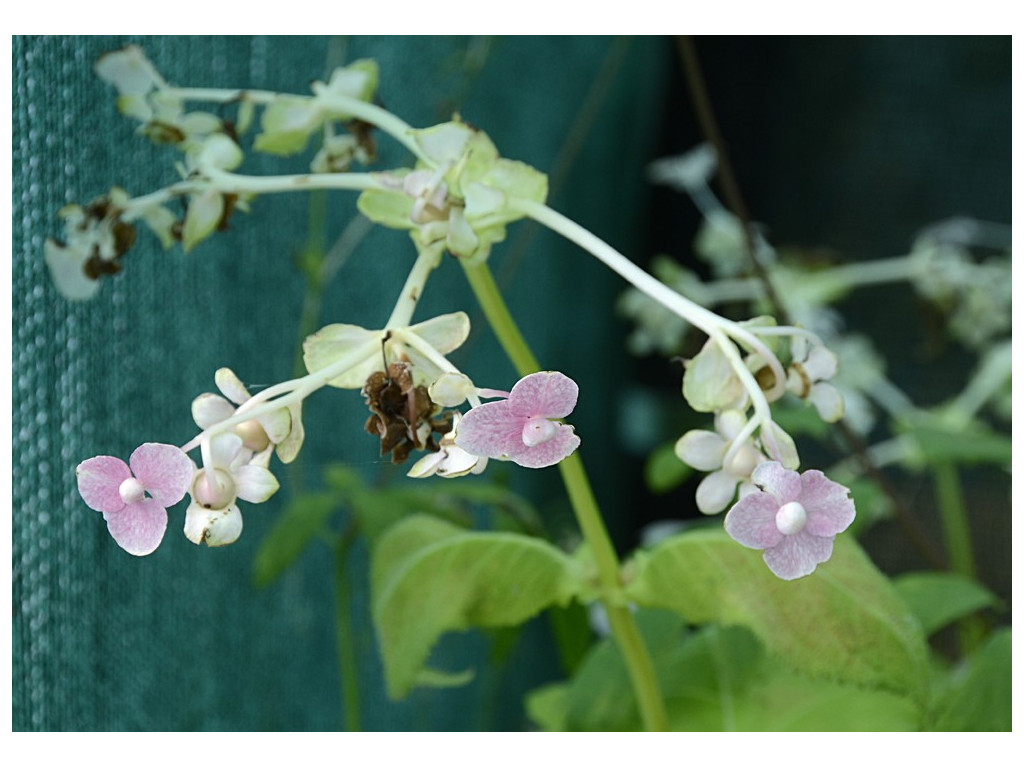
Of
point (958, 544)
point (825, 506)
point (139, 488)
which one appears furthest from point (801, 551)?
point (958, 544)

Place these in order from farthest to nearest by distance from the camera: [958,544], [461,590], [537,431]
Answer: [958,544] → [461,590] → [537,431]

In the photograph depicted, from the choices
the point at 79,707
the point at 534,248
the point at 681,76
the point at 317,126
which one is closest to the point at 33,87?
the point at 317,126

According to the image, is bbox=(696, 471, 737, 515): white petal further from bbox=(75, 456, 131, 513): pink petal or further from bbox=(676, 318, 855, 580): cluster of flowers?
bbox=(75, 456, 131, 513): pink petal

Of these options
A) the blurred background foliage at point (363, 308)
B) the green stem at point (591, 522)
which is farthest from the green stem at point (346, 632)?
the green stem at point (591, 522)

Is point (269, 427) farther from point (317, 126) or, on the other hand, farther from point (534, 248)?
point (534, 248)

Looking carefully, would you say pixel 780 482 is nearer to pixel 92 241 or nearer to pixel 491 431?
pixel 491 431
